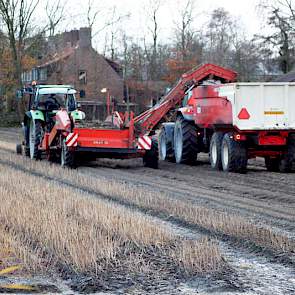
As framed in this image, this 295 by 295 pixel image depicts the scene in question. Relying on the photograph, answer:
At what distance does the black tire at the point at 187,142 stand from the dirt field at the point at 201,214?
46 centimetres

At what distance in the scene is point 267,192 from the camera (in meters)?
14.3

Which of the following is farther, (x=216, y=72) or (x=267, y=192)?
(x=216, y=72)

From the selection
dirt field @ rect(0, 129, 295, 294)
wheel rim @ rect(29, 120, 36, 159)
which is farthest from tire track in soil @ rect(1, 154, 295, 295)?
wheel rim @ rect(29, 120, 36, 159)

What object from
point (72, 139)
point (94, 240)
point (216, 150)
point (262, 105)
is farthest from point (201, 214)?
point (72, 139)

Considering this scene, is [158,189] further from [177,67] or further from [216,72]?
[177,67]

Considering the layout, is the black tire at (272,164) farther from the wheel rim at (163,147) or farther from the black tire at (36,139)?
the black tire at (36,139)

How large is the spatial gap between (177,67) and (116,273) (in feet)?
180

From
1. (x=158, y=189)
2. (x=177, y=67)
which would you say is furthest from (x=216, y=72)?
(x=177, y=67)

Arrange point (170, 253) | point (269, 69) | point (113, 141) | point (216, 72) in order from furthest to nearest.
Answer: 1. point (269, 69)
2. point (216, 72)
3. point (113, 141)
4. point (170, 253)

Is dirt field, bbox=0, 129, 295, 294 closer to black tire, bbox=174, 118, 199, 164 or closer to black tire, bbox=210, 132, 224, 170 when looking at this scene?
black tire, bbox=210, 132, 224, 170

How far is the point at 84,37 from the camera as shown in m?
65.2

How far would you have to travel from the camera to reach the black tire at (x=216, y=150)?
19391 millimetres

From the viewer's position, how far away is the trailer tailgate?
704 inches

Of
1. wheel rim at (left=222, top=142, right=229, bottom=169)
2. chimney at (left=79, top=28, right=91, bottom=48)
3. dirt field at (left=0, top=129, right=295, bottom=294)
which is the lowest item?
dirt field at (left=0, top=129, right=295, bottom=294)
